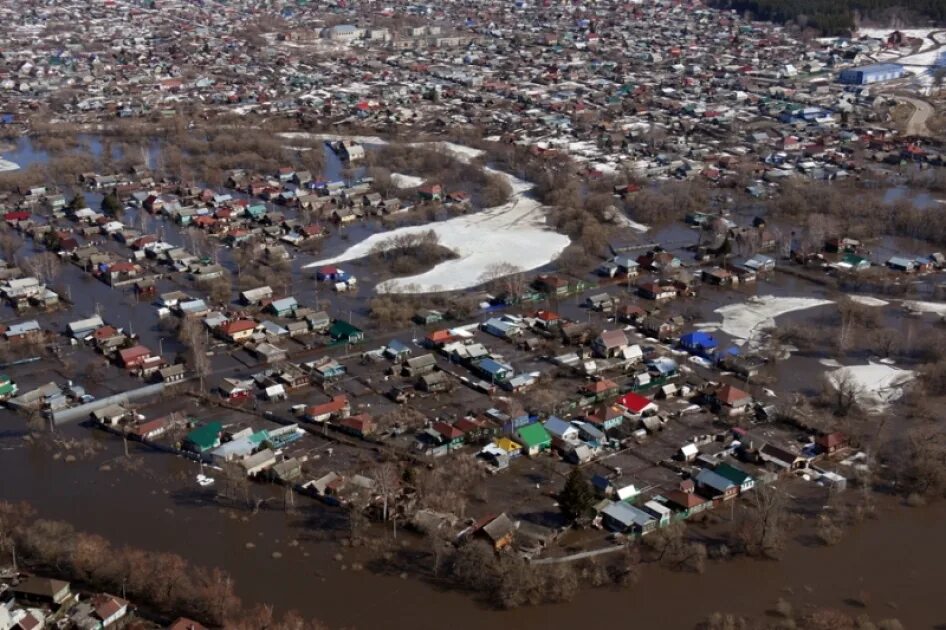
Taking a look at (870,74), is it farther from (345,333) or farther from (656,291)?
Result: (345,333)

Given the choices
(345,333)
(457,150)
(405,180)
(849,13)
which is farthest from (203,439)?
(849,13)

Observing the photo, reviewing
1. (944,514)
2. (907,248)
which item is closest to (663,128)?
(907,248)

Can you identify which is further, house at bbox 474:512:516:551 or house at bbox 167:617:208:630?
house at bbox 474:512:516:551

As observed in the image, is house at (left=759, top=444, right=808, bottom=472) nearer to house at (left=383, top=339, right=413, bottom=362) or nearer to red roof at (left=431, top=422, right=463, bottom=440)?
red roof at (left=431, top=422, right=463, bottom=440)

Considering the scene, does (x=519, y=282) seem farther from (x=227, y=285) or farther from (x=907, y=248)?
(x=907, y=248)

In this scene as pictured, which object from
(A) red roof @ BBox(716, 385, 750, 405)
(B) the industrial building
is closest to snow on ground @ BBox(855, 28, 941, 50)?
(B) the industrial building
